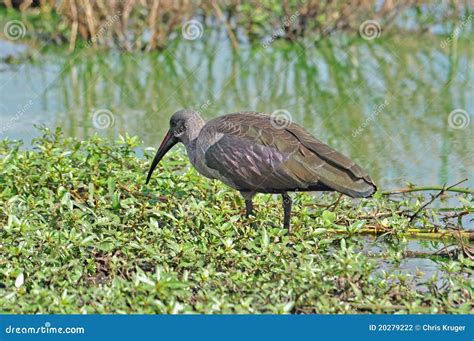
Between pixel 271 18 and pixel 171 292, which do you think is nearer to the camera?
pixel 171 292

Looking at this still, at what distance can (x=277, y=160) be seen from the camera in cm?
718

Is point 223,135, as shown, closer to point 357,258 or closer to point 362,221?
point 362,221

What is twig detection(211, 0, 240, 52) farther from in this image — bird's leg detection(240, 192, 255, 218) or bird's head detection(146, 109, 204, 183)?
bird's leg detection(240, 192, 255, 218)

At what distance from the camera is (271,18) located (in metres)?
14.9

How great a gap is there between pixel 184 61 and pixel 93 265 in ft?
25.3

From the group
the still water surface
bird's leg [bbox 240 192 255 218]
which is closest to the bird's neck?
bird's leg [bbox 240 192 255 218]

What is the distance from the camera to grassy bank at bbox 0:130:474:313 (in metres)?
5.71

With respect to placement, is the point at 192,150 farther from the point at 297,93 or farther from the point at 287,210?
the point at 297,93

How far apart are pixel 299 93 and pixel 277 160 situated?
5152mm

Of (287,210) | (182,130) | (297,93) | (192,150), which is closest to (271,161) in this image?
(287,210)

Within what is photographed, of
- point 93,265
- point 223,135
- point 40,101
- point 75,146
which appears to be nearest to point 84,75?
point 40,101

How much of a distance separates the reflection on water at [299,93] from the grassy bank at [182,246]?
185cm

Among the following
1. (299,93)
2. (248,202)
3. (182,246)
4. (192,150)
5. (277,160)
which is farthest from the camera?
(299,93)

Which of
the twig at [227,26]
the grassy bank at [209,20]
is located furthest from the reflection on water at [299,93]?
the grassy bank at [209,20]
